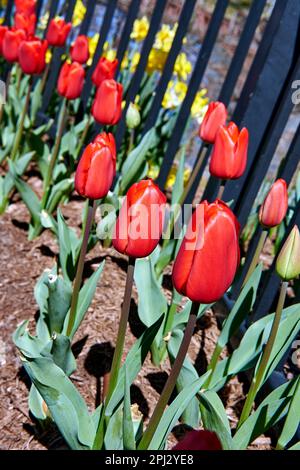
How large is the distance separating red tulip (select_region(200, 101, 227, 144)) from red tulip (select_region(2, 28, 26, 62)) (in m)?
1.14

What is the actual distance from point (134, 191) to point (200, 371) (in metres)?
1.04

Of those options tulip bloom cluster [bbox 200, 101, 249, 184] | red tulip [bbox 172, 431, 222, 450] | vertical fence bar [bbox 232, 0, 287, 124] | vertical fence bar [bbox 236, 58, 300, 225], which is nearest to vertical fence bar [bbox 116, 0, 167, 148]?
vertical fence bar [bbox 232, 0, 287, 124]

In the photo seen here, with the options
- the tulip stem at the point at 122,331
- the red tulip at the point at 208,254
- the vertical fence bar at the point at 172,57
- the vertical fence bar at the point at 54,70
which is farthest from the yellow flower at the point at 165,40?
the red tulip at the point at 208,254

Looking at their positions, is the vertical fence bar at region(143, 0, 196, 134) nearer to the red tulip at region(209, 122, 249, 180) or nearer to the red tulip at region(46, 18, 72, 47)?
the red tulip at region(46, 18, 72, 47)

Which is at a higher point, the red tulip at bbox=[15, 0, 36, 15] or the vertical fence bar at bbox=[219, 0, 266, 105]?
the vertical fence bar at bbox=[219, 0, 266, 105]

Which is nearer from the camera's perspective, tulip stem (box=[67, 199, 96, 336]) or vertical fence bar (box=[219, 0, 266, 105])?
tulip stem (box=[67, 199, 96, 336])

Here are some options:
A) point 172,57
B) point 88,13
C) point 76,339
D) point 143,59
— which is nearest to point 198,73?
point 172,57

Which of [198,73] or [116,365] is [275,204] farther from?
[198,73]

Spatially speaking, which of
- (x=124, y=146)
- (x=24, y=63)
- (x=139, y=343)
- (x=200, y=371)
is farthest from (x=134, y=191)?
(x=124, y=146)

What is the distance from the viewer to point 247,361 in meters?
1.84

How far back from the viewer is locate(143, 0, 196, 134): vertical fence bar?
2.95 metres

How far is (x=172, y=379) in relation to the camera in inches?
51.6

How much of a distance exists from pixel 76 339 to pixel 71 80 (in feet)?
3.44

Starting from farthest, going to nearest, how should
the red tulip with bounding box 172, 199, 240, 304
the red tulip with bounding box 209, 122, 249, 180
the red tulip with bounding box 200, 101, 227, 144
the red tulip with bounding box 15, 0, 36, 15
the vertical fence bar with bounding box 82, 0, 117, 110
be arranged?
1. the vertical fence bar with bounding box 82, 0, 117, 110
2. the red tulip with bounding box 15, 0, 36, 15
3. the red tulip with bounding box 200, 101, 227, 144
4. the red tulip with bounding box 209, 122, 249, 180
5. the red tulip with bounding box 172, 199, 240, 304
